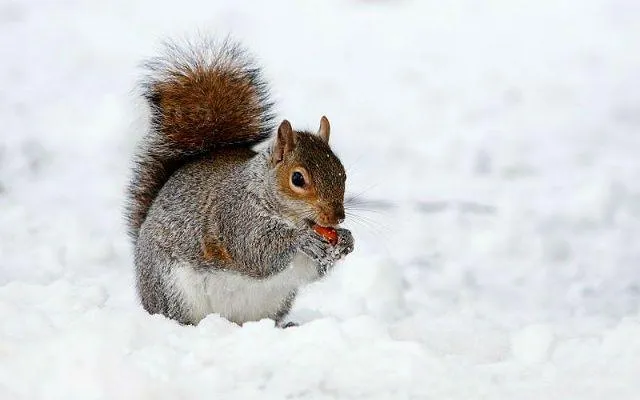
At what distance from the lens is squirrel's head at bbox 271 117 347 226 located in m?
→ 2.93

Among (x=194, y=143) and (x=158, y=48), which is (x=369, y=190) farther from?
(x=158, y=48)

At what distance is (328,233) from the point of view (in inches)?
117

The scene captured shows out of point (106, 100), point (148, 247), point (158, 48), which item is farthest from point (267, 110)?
point (158, 48)

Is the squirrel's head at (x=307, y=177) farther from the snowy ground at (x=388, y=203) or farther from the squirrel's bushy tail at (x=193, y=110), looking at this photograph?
the squirrel's bushy tail at (x=193, y=110)

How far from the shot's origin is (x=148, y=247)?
128 inches

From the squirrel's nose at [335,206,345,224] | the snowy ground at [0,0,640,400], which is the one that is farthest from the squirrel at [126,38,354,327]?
the snowy ground at [0,0,640,400]

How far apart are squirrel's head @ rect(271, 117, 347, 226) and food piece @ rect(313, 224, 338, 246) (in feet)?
0.08

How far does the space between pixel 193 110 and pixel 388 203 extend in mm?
1272

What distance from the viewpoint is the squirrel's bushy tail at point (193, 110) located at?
3406mm

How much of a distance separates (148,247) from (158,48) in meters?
2.89

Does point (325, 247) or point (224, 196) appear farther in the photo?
point (224, 196)

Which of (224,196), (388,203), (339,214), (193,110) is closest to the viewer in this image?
(339,214)

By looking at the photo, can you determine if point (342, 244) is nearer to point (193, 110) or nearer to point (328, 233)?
point (328, 233)

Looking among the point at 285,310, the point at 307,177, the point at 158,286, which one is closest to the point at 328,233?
the point at 307,177
